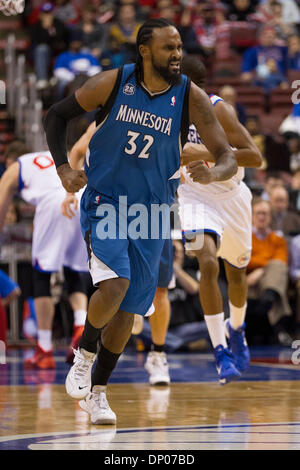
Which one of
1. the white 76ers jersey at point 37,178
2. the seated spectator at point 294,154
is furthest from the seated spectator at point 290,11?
the white 76ers jersey at point 37,178

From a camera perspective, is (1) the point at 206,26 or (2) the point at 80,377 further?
(1) the point at 206,26

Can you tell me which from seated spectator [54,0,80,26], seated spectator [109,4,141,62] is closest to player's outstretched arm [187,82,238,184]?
seated spectator [109,4,141,62]

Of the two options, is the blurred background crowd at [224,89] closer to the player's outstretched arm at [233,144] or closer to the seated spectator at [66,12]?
the seated spectator at [66,12]

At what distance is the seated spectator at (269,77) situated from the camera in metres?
15.7

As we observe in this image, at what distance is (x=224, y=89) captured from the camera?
1225 centimetres

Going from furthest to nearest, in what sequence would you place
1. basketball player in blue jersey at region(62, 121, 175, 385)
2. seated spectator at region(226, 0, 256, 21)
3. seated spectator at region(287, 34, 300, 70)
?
seated spectator at region(226, 0, 256, 21) → seated spectator at region(287, 34, 300, 70) → basketball player in blue jersey at region(62, 121, 175, 385)

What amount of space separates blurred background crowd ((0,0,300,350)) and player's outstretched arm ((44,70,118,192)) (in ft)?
14.2

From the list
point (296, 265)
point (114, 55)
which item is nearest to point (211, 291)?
point (296, 265)

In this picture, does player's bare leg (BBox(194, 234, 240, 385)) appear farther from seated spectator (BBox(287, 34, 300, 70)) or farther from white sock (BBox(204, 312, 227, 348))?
seated spectator (BBox(287, 34, 300, 70))

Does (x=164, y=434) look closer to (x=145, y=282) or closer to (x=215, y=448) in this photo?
(x=215, y=448)

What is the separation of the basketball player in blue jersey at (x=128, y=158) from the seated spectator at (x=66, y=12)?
13.3 metres

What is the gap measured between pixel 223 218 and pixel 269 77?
405 inches

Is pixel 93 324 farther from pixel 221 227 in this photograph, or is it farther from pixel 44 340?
pixel 44 340

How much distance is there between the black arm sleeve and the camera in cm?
417
